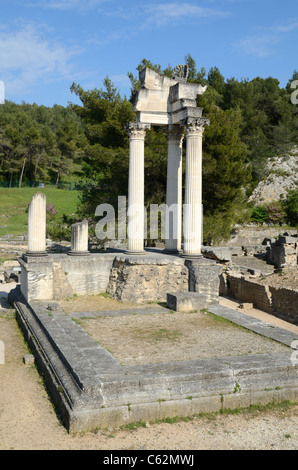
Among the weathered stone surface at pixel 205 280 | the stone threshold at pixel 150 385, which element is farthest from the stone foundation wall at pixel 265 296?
the stone threshold at pixel 150 385

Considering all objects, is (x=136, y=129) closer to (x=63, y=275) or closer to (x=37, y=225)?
(x=37, y=225)

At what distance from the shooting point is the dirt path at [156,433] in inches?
228

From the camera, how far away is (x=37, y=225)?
1277cm

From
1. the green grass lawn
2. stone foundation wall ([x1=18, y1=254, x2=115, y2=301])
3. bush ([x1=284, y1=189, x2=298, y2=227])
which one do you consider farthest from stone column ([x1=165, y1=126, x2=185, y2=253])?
bush ([x1=284, y1=189, x2=298, y2=227])

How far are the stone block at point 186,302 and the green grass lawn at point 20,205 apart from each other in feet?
81.8

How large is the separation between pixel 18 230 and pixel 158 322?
27966 mm

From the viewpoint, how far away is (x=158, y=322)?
10680mm

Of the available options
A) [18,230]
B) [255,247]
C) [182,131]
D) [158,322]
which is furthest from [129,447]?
[18,230]

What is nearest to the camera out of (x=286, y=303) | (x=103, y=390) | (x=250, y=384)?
(x=103, y=390)

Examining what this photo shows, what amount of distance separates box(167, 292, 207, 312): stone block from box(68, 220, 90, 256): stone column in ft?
10.2

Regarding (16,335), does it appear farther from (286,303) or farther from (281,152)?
(281,152)

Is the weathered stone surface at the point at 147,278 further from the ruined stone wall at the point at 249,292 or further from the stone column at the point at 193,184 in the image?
the ruined stone wall at the point at 249,292

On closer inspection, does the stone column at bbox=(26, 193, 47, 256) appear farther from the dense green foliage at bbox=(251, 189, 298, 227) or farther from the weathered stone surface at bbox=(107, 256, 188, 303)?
the dense green foliage at bbox=(251, 189, 298, 227)

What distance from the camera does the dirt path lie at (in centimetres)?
579
